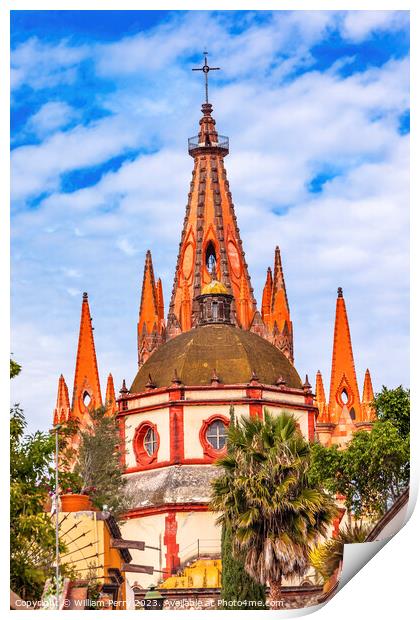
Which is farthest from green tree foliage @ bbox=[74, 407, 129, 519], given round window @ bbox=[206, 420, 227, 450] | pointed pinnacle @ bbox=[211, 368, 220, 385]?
pointed pinnacle @ bbox=[211, 368, 220, 385]

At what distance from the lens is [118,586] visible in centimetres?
5903

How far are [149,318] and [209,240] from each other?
513 cm

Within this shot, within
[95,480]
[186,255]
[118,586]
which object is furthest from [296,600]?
[186,255]

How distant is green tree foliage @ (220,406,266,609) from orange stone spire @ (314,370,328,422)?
124 feet

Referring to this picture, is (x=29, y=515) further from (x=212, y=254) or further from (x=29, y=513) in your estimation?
(x=212, y=254)

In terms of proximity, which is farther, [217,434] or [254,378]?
[217,434]

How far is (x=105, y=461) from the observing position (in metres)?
74.4

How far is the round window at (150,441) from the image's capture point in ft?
250

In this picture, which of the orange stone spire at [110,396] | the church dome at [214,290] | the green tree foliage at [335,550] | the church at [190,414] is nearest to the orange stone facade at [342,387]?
the church at [190,414]

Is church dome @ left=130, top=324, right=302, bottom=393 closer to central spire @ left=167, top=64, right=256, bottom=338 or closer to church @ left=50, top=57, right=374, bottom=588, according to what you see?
church @ left=50, top=57, right=374, bottom=588

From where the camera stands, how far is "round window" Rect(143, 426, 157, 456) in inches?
3000

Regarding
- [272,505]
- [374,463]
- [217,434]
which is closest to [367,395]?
[217,434]

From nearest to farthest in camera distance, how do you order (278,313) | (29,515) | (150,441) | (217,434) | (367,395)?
(29,515), (217,434), (150,441), (367,395), (278,313)

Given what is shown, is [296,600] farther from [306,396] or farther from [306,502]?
[306,396]
